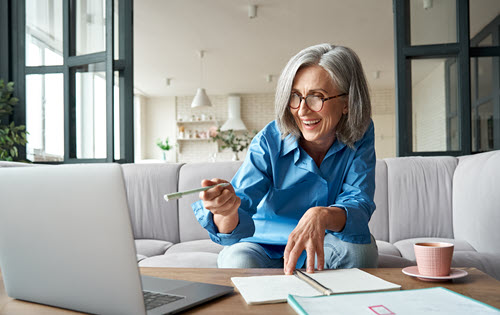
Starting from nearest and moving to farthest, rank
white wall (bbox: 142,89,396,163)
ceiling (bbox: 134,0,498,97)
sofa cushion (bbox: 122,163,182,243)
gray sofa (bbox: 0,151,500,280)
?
1. gray sofa (bbox: 0,151,500,280)
2. sofa cushion (bbox: 122,163,182,243)
3. ceiling (bbox: 134,0,498,97)
4. white wall (bbox: 142,89,396,163)

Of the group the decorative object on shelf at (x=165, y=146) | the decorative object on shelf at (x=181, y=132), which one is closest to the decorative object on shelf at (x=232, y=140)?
the decorative object on shelf at (x=181, y=132)

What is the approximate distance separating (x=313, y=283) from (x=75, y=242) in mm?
453

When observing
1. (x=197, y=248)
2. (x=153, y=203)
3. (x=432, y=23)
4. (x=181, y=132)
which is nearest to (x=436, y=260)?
(x=197, y=248)

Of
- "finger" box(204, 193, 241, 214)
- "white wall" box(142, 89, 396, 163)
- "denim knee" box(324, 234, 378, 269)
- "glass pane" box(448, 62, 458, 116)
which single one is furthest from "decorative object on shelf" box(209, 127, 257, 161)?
"finger" box(204, 193, 241, 214)

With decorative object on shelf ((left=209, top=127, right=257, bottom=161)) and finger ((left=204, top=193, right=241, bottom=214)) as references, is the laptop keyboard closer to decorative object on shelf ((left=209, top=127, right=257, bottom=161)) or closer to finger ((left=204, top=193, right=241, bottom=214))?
finger ((left=204, top=193, right=241, bottom=214))

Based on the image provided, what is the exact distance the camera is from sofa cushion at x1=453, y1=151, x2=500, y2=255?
1970 millimetres

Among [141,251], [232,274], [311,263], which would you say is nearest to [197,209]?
[232,274]

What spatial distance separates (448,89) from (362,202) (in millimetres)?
2313

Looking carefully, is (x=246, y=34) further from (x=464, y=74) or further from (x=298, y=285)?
(x=298, y=285)

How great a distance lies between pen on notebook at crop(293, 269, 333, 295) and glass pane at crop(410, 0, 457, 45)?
8.97ft

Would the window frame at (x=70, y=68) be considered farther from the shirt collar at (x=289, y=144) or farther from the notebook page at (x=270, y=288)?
the notebook page at (x=270, y=288)

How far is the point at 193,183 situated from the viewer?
2.57m

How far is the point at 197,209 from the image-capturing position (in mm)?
1220

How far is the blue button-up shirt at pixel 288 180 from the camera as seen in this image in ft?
4.60
